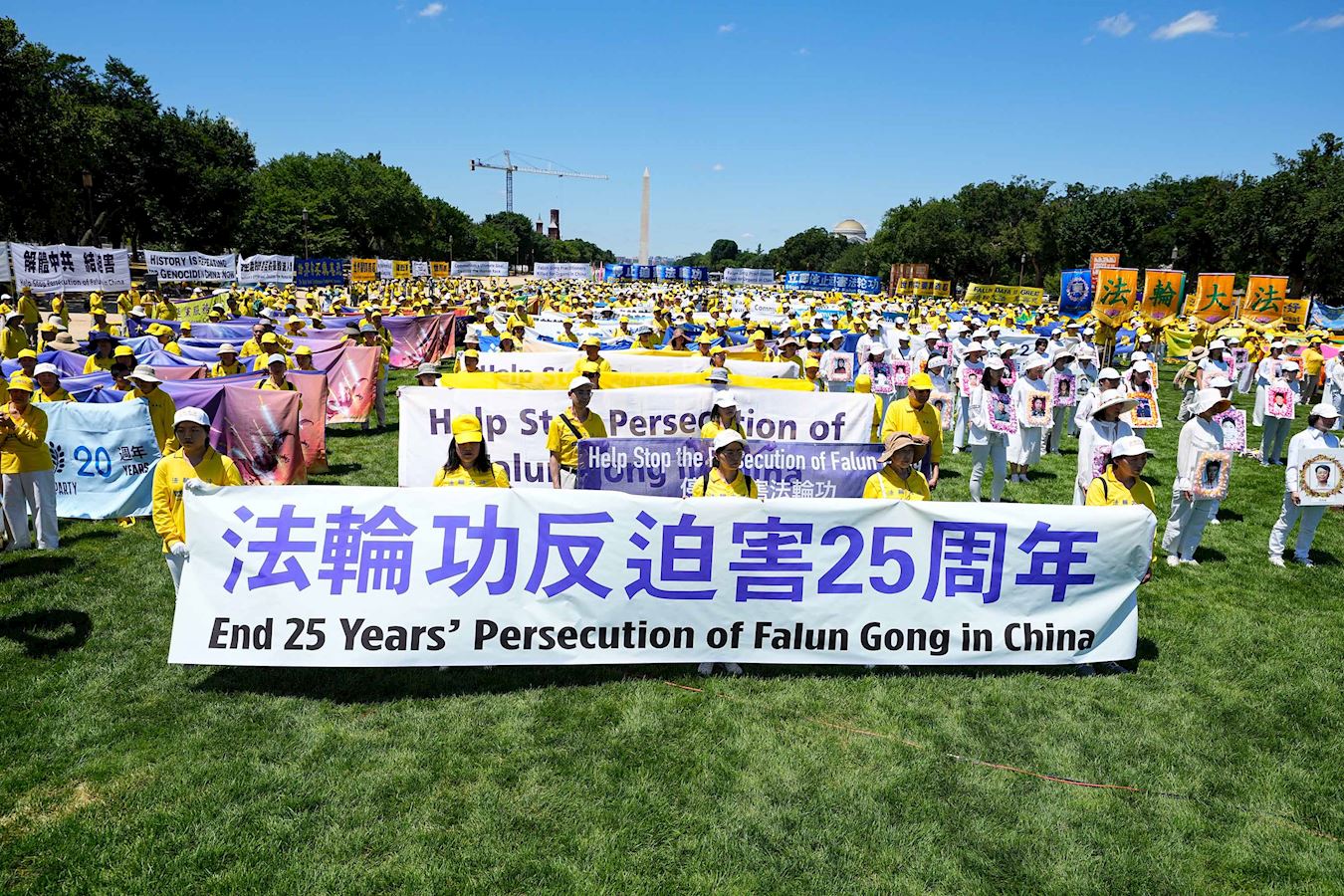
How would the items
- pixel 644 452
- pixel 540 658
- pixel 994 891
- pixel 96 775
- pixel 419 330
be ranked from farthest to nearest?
1. pixel 419 330
2. pixel 644 452
3. pixel 540 658
4. pixel 96 775
5. pixel 994 891

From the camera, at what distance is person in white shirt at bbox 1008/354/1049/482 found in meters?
11.4

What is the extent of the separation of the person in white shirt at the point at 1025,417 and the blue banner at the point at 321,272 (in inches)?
1998

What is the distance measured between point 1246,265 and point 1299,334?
48104mm

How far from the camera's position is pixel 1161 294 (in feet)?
84.5

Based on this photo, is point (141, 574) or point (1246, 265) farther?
point (1246, 265)

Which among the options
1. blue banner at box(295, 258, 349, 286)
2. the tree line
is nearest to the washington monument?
the tree line

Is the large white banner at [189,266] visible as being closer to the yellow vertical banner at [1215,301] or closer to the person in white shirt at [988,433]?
the person in white shirt at [988,433]

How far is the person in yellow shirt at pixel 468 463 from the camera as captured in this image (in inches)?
241

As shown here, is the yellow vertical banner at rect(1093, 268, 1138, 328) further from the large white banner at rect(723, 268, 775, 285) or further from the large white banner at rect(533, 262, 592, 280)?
the large white banner at rect(533, 262, 592, 280)

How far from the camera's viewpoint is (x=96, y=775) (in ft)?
16.3

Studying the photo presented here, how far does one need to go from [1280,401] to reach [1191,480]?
737 cm

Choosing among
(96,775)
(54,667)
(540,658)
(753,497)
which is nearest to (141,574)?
(54,667)

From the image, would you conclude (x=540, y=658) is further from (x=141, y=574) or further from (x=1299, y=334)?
(x=1299, y=334)

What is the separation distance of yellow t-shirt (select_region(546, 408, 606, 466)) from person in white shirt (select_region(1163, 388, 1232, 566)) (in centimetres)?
658
